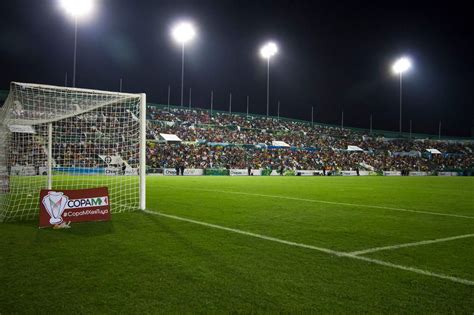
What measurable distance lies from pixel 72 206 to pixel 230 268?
4355 millimetres

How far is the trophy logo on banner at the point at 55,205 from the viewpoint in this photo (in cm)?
688

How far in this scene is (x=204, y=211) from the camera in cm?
922

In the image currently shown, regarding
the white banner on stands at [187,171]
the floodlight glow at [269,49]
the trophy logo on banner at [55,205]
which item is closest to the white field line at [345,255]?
the trophy logo on banner at [55,205]

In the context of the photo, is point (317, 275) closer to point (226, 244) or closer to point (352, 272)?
point (352, 272)

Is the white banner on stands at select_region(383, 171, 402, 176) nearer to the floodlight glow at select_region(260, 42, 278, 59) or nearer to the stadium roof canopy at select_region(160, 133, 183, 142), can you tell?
the floodlight glow at select_region(260, 42, 278, 59)

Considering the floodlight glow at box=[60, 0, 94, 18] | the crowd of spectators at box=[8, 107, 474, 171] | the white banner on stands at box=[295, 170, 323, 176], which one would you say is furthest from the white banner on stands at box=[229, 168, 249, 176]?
the floodlight glow at box=[60, 0, 94, 18]

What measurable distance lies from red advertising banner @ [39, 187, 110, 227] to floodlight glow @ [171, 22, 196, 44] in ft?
98.6

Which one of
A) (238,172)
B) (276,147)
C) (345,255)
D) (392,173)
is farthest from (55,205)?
(392,173)

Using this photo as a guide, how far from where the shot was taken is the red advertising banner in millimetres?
6859

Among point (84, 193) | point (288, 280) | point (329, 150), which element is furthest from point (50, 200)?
point (329, 150)

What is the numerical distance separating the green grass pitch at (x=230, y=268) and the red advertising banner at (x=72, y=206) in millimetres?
251

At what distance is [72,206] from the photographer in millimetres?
7203

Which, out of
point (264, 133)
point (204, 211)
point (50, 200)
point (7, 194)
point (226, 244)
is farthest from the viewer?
point (264, 133)

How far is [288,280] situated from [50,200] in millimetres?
5188
